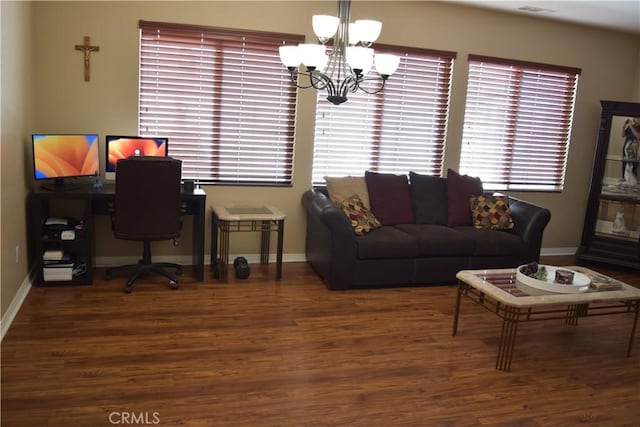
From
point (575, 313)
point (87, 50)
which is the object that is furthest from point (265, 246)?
point (575, 313)

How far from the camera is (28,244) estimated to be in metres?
4.28

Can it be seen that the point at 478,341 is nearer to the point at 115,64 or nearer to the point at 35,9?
the point at 115,64

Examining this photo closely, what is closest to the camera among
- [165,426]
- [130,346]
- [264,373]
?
[165,426]

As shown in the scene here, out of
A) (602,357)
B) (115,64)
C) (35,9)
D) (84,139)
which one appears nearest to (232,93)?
(115,64)

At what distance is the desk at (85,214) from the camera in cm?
422

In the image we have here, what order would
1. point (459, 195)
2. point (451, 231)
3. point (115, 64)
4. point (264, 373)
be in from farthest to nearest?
point (459, 195), point (451, 231), point (115, 64), point (264, 373)

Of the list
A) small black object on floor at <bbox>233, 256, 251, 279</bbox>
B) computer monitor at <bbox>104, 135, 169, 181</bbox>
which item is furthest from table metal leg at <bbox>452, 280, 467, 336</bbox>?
computer monitor at <bbox>104, 135, 169, 181</bbox>

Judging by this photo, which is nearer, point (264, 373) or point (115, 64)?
point (264, 373)

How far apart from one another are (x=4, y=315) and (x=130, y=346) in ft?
2.76

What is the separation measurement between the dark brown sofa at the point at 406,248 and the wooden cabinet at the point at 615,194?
4.05ft

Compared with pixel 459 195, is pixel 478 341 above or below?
below

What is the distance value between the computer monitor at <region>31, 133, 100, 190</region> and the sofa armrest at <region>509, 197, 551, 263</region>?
149 inches

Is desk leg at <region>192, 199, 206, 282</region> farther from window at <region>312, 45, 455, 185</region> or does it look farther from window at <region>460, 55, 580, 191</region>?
window at <region>460, 55, 580, 191</region>

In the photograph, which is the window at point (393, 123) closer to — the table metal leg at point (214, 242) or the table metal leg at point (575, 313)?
the table metal leg at point (214, 242)
